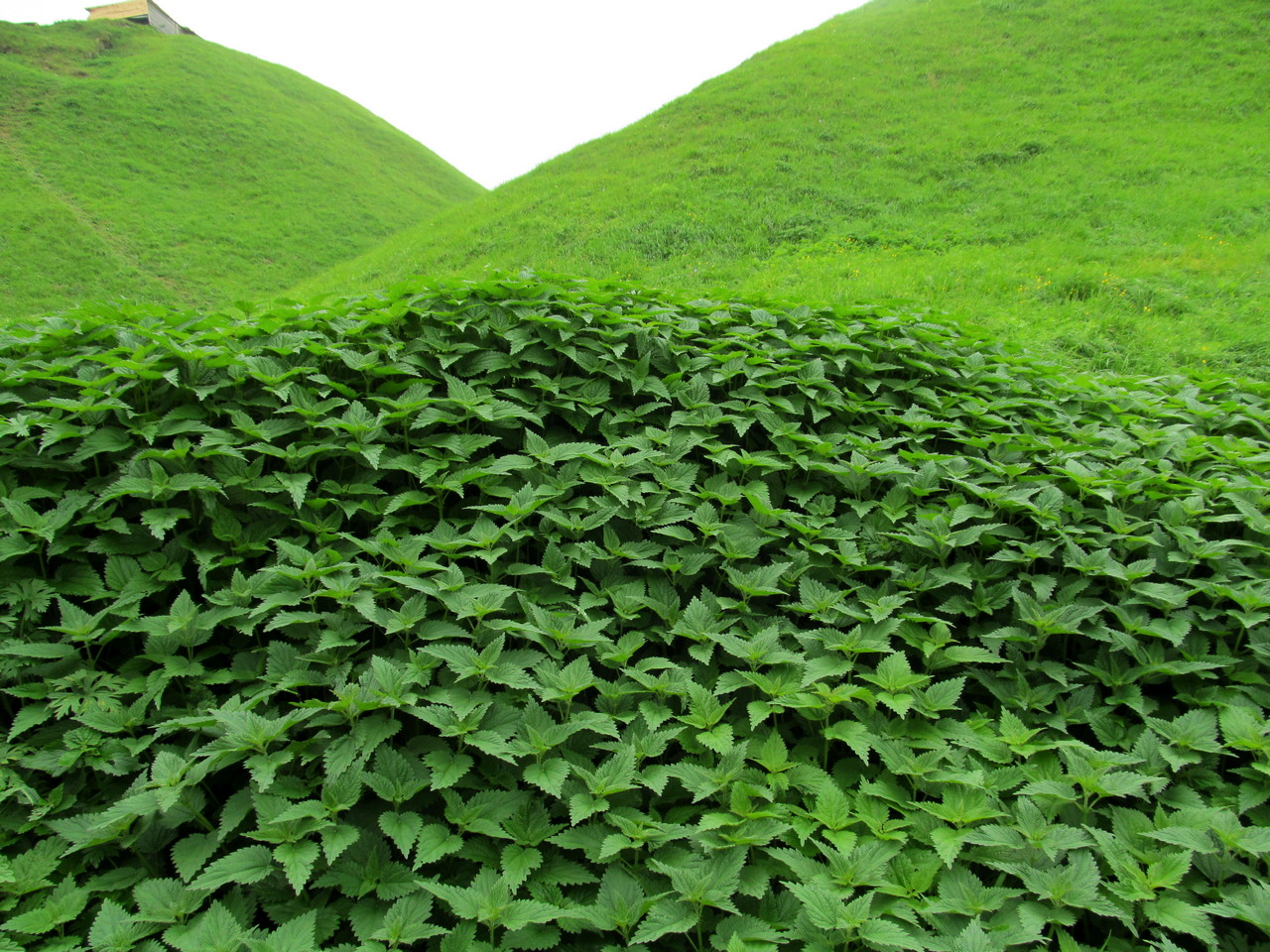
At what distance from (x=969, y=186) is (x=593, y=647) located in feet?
55.1

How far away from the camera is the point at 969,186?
15719 mm

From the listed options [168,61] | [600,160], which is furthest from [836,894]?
[168,61]

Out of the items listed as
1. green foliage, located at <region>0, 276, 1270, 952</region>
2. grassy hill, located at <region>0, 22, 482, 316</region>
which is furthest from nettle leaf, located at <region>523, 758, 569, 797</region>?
grassy hill, located at <region>0, 22, 482, 316</region>

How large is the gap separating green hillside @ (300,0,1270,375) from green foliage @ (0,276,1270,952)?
15.5 ft

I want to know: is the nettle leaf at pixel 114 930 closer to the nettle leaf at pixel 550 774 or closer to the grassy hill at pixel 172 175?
the nettle leaf at pixel 550 774

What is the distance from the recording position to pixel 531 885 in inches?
93.0

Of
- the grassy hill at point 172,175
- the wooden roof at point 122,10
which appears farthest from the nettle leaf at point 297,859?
the wooden roof at point 122,10

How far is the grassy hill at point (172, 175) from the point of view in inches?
839

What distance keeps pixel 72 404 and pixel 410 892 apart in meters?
2.89

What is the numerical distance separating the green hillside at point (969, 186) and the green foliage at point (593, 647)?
4.72 m

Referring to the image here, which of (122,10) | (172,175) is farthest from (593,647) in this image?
(122,10)

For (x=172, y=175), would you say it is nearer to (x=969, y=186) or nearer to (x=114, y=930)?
(x=969, y=186)

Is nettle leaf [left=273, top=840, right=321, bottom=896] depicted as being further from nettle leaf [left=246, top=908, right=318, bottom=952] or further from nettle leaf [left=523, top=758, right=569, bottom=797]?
nettle leaf [left=523, top=758, right=569, bottom=797]

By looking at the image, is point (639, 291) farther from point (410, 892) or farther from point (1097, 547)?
point (410, 892)
